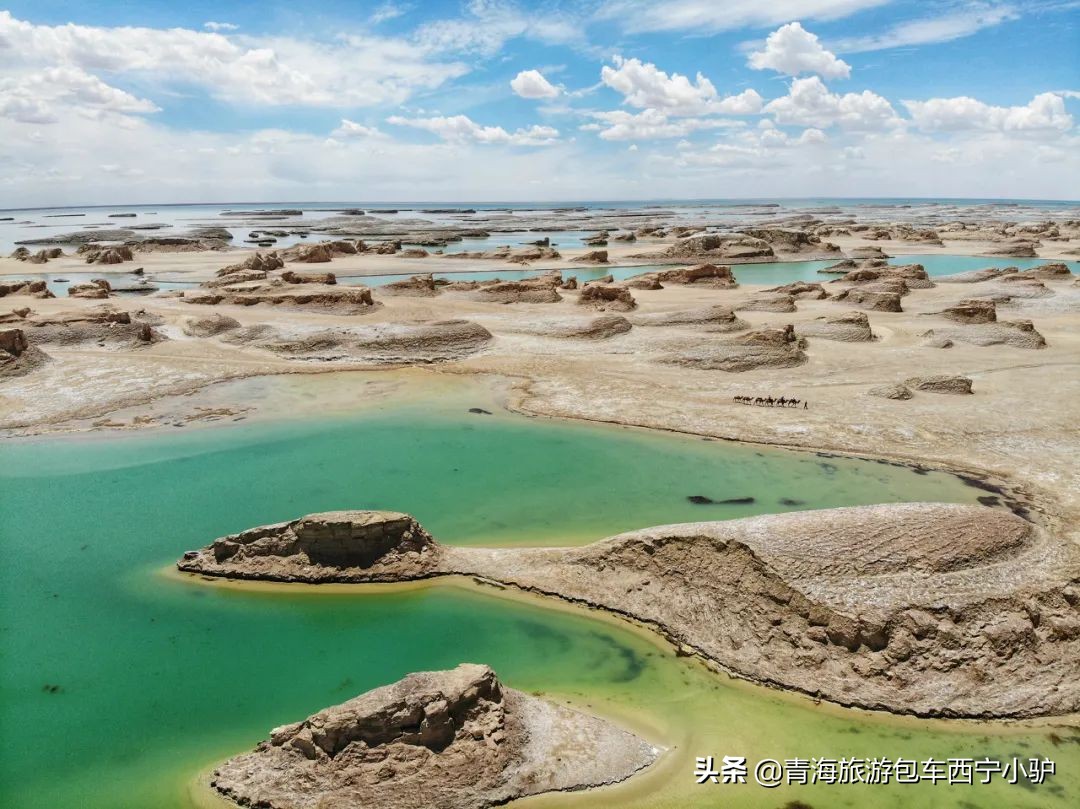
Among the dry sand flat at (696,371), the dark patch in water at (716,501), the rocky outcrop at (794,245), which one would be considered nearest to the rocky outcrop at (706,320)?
the dry sand flat at (696,371)

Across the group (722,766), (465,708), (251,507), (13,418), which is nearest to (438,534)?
(251,507)

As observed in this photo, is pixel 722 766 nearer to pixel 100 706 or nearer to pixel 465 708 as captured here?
pixel 465 708

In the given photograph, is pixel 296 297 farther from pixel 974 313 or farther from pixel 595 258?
pixel 595 258

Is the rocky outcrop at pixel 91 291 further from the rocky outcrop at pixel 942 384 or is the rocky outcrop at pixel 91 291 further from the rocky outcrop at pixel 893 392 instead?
the rocky outcrop at pixel 942 384

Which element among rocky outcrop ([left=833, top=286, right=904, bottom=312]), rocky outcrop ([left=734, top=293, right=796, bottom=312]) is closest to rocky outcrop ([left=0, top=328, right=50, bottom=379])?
rocky outcrop ([left=734, top=293, right=796, bottom=312])

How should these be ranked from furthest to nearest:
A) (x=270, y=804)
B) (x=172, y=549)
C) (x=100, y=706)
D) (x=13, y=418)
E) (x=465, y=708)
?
(x=13, y=418) < (x=172, y=549) < (x=100, y=706) < (x=465, y=708) < (x=270, y=804)

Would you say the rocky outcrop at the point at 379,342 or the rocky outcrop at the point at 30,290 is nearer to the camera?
the rocky outcrop at the point at 379,342

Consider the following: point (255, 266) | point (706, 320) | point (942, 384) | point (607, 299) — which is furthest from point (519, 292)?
point (942, 384)
